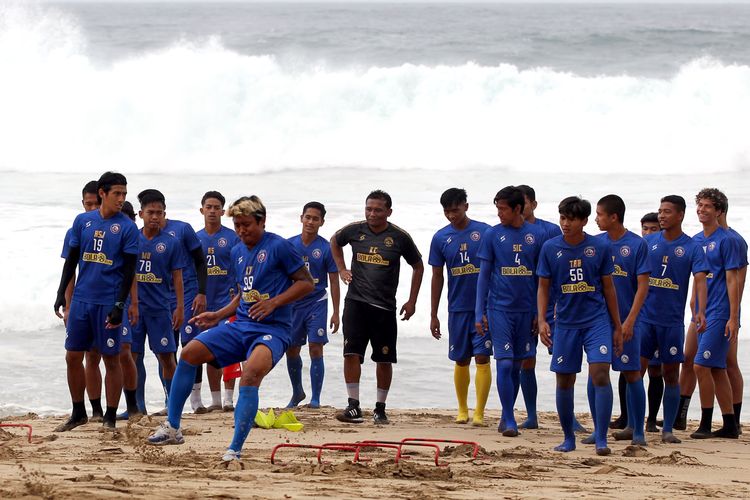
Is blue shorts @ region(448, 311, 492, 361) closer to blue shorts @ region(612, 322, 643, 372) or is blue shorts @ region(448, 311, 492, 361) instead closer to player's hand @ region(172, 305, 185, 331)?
blue shorts @ region(612, 322, 643, 372)

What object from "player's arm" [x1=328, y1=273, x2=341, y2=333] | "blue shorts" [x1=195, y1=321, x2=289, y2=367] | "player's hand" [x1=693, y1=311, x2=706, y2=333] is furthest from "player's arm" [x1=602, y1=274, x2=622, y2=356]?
"player's arm" [x1=328, y1=273, x2=341, y2=333]

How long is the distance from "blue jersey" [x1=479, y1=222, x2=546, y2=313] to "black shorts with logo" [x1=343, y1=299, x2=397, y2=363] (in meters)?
1.12

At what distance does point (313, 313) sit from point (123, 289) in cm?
263

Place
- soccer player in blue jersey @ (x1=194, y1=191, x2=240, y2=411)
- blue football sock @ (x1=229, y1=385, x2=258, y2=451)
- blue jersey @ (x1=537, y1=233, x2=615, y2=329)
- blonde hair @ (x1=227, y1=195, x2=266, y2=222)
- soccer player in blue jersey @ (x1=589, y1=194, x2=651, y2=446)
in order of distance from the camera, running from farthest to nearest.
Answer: soccer player in blue jersey @ (x1=194, y1=191, x2=240, y2=411) → soccer player in blue jersey @ (x1=589, y1=194, x2=651, y2=446) → blue jersey @ (x1=537, y1=233, x2=615, y2=329) → blonde hair @ (x1=227, y1=195, x2=266, y2=222) → blue football sock @ (x1=229, y1=385, x2=258, y2=451)

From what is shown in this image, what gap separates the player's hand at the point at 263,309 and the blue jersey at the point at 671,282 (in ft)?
11.5

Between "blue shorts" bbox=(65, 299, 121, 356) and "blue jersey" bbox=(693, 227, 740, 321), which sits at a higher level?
"blue jersey" bbox=(693, 227, 740, 321)

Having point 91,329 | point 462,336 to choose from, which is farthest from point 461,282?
point 91,329

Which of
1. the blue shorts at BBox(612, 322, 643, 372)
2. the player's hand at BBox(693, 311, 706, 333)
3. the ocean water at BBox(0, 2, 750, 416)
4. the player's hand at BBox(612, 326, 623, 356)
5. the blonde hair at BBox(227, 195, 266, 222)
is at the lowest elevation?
the blue shorts at BBox(612, 322, 643, 372)

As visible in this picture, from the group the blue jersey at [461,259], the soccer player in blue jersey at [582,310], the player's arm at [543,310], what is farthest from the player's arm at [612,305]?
the blue jersey at [461,259]

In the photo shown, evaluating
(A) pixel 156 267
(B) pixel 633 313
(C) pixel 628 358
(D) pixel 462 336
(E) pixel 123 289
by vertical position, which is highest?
(A) pixel 156 267

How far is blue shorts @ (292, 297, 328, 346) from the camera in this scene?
1096 centimetres

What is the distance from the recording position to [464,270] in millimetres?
10039

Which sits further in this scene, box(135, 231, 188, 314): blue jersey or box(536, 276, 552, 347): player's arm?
box(135, 231, 188, 314): blue jersey

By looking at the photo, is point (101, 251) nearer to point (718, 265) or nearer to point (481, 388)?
point (481, 388)
